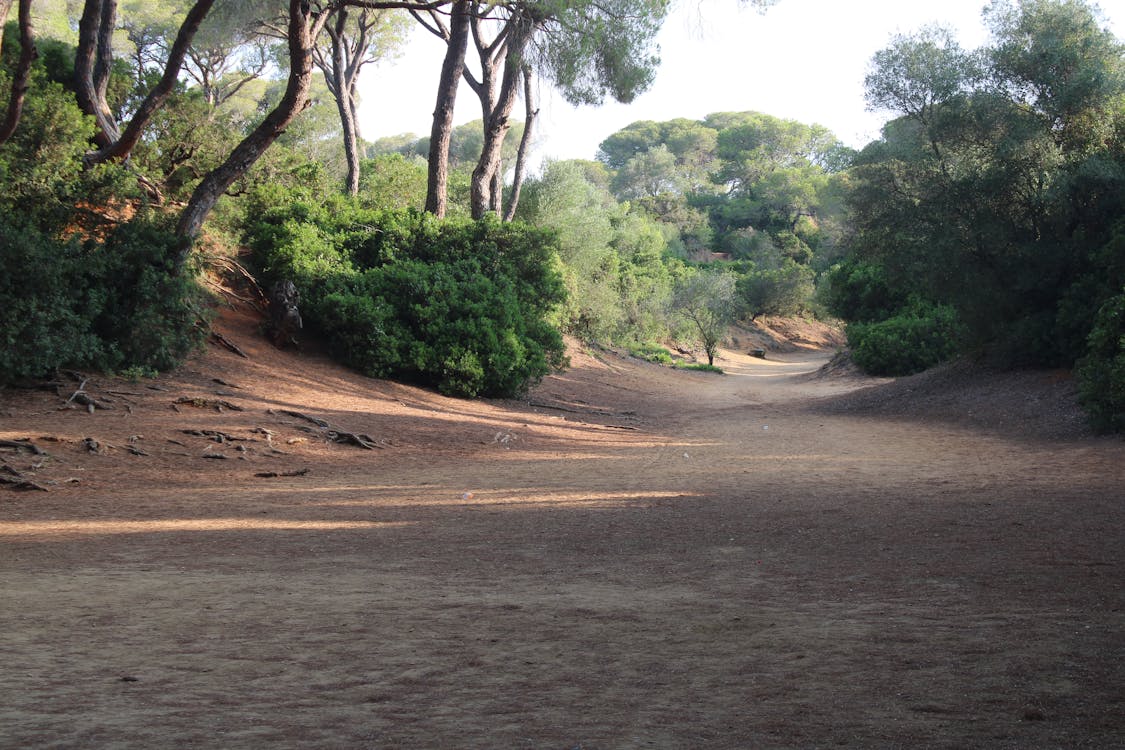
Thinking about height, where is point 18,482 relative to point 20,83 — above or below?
below

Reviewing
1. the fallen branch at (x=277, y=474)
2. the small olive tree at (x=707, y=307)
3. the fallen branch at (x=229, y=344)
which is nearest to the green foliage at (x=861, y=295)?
the small olive tree at (x=707, y=307)

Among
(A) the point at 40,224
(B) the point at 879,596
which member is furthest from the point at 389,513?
(A) the point at 40,224

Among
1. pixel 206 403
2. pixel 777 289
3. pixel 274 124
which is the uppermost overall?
pixel 777 289

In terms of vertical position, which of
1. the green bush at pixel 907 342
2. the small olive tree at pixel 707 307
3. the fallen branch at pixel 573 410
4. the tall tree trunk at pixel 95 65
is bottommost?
the fallen branch at pixel 573 410

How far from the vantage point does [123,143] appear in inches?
617

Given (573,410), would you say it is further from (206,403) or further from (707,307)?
(707,307)

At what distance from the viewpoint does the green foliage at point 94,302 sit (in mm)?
12344

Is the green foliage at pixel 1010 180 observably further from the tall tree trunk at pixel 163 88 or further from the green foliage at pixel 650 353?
the green foliage at pixel 650 353

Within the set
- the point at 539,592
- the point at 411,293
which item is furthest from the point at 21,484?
the point at 411,293

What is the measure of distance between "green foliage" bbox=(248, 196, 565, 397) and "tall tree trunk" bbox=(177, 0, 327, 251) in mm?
3960

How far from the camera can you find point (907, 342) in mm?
30516

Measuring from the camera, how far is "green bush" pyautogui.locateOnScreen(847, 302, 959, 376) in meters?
29.7

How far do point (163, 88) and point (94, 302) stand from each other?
3.89 metres

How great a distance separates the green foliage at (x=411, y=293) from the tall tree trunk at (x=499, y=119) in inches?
81.6
